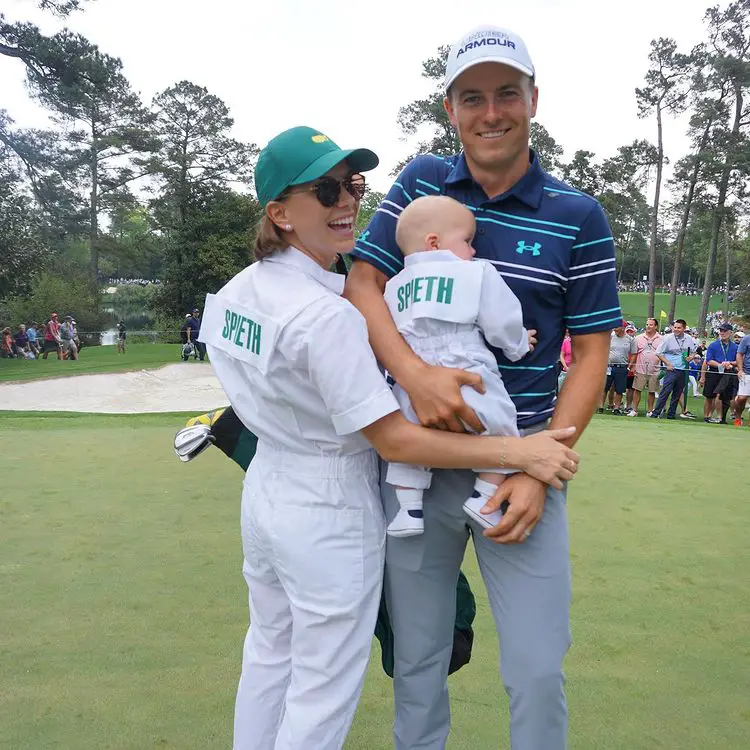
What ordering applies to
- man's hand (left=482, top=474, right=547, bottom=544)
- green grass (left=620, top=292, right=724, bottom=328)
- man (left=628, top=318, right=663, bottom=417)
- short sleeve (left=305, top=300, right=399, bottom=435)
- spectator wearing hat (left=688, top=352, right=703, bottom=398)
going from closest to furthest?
1. short sleeve (left=305, top=300, right=399, bottom=435)
2. man's hand (left=482, top=474, right=547, bottom=544)
3. man (left=628, top=318, right=663, bottom=417)
4. spectator wearing hat (left=688, top=352, right=703, bottom=398)
5. green grass (left=620, top=292, right=724, bottom=328)

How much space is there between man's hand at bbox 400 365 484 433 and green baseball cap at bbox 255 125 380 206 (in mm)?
485

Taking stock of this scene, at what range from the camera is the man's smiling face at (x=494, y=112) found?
1580mm

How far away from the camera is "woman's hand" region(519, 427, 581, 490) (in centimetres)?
151

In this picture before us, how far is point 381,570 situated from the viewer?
1.61m

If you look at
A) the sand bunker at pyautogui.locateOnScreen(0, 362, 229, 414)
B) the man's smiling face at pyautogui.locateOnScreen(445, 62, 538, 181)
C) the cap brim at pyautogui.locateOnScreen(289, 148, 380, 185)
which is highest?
the man's smiling face at pyautogui.locateOnScreen(445, 62, 538, 181)

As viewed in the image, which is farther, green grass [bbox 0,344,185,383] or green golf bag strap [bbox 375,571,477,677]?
green grass [bbox 0,344,185,383]

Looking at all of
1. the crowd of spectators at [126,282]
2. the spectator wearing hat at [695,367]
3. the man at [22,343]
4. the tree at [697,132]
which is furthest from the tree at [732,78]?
the crowd of spectators at [126,282]

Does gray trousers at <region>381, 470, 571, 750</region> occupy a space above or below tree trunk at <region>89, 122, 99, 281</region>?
below

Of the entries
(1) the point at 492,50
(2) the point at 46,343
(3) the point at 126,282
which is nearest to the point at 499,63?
(1) the point at 492,50

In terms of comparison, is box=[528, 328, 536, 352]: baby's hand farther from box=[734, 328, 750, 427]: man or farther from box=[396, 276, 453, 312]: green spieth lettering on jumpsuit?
box=[734, 328, 750, 427]: man

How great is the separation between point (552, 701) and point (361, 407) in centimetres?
77

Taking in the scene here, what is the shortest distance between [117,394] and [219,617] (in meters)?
11.1

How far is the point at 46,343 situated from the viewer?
18.8 m

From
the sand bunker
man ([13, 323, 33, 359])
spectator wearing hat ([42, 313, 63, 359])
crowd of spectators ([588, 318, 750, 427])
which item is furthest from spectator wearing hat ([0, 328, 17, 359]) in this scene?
crowd of spectators ([588, 318, 750, 427])
